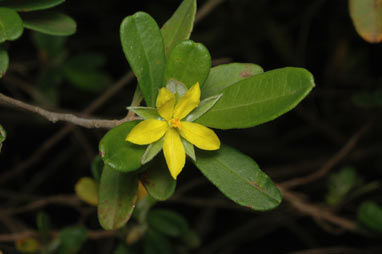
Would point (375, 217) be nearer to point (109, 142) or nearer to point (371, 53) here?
point (371, 53)

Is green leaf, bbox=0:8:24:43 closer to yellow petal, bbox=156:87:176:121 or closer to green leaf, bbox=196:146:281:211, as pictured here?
yellow petal, bbox=156:87:176:121

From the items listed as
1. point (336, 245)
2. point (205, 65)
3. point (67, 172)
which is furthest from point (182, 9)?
point (336, 245)

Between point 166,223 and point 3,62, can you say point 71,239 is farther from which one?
point 3,62

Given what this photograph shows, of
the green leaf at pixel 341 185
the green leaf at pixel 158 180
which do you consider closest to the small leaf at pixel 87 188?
the green leaf at pixel 158 180

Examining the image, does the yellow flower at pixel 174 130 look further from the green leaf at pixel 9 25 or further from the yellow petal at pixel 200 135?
the green leaf at pixel 9 25

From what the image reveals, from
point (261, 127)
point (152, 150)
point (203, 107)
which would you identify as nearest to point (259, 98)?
point (203, 107)

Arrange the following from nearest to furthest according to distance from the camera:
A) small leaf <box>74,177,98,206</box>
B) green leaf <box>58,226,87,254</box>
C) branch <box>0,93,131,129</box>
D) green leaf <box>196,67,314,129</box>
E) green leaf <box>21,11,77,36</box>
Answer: green leaf <box>196,67,314,129</box> < branch <box>0,93,131,129</box> < green leaf <box>21,11,77,36</box> < small leaf <box>74,177,98,206</box> < green leaf <box>58,226,87,254</box>

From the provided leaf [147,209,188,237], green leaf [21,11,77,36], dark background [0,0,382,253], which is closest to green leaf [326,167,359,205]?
dark background [0,0,382,253]
